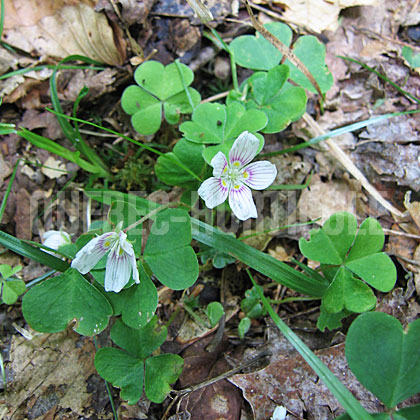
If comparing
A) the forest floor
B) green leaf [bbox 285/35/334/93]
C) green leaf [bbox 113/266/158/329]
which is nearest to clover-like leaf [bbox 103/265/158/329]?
green leaf [bbox 113/266/158/329]

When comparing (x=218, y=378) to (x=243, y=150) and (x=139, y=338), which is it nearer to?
(x=139, y=338)

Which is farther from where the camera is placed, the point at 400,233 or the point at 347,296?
the point at 400,233

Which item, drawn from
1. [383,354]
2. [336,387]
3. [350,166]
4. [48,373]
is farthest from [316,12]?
[48,373]

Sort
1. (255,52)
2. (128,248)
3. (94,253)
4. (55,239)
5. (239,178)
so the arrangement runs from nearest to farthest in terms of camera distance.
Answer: (128,248)
(94,253)
(239,178)
(55,239)
(255,52)

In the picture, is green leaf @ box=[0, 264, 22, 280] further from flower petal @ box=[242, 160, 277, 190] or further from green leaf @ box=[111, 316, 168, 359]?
flower petal @ box=[242, 160, 277, 190]

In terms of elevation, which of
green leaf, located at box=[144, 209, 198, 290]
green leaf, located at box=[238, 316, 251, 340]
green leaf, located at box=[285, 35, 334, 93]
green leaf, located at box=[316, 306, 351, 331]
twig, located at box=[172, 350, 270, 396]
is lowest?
twig, located at box=[172, 350, 270, 396]

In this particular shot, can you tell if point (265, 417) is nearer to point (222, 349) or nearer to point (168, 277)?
point (222, 349)

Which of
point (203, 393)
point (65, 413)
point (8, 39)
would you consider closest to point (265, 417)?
point (203, 393)

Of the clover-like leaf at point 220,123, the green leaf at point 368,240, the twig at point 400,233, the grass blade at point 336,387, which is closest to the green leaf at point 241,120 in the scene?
the clover-like leaf at point 220,123
